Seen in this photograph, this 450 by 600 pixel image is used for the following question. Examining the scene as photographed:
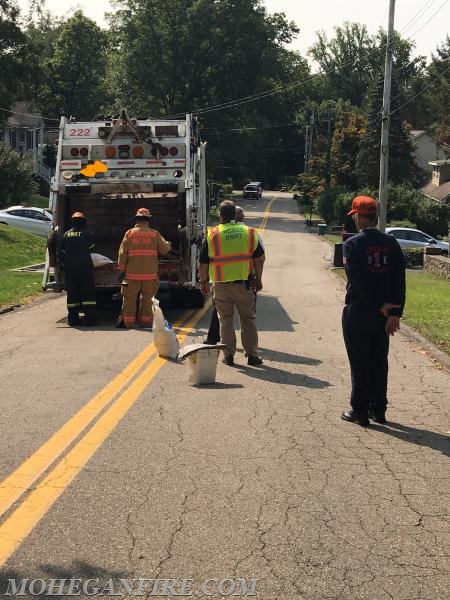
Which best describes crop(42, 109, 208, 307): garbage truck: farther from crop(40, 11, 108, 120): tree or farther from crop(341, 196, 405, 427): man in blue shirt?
crop(40, 11, 108, 120): tree

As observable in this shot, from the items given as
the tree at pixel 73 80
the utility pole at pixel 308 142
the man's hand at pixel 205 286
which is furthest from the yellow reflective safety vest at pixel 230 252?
the utility pole at pixel 308 142

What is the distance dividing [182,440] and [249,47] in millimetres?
61452

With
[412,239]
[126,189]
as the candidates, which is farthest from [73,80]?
[126,189]

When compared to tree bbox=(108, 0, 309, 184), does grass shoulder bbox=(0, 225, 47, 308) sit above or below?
below

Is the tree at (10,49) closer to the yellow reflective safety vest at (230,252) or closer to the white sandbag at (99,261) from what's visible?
the white sandbag at (99,261)

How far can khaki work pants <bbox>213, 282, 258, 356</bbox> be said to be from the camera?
30.4ft

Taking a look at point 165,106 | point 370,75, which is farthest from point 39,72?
point 370,75

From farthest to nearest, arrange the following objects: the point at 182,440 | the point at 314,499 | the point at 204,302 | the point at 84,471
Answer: the point at 204,302 → the point at 182,440 → the point at 84,471 → the point at 314,499

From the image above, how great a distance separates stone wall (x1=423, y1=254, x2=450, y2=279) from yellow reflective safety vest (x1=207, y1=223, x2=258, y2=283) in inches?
589

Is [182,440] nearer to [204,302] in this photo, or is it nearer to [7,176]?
[204,302]

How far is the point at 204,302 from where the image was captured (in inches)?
595

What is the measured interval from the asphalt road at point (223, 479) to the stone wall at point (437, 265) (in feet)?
45.9

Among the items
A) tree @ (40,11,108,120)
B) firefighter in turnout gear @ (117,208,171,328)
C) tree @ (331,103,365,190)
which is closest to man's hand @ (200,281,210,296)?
firefighter in turnout gear @ (117,208,171,328)

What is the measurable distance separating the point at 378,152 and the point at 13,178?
99.4ft
